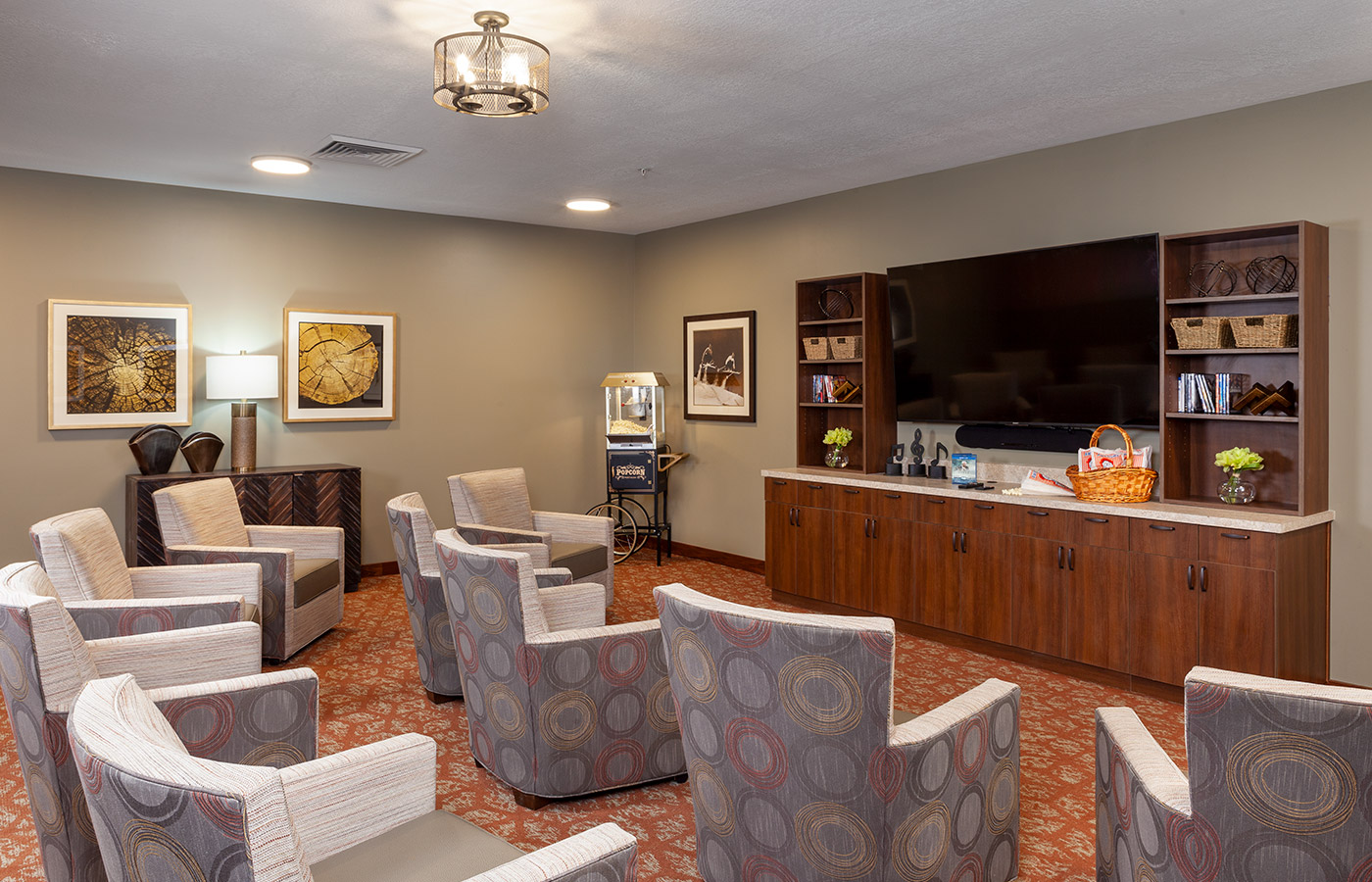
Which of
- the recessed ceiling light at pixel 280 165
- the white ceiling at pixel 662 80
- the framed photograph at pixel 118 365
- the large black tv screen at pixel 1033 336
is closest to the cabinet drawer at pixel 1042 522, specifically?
the large black tv screen at pixel 1033 336

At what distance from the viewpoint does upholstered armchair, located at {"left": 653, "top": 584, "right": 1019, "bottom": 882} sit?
79.0 inches

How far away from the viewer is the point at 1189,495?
15.4 ft

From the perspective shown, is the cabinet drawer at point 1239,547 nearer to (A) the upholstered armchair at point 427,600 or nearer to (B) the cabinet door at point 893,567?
(B) the cabinet door at point 893,567

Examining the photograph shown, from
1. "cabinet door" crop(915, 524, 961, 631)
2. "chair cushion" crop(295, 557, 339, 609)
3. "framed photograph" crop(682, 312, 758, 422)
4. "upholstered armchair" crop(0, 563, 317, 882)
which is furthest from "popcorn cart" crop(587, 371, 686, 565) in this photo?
"upholstered armchair" crop(0, 563, 317, 882)

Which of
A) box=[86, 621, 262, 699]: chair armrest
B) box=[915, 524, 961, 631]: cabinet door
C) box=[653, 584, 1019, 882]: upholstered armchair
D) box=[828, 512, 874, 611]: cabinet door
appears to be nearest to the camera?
box=[653, 584, 1019, 882]: upholstered armchair

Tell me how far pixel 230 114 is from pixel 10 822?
3.31 meters

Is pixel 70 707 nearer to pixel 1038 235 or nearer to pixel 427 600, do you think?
pixel 427 600

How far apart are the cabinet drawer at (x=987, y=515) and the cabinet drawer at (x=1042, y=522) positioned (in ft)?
0.13

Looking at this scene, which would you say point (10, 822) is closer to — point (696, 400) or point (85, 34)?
point (85, 34)

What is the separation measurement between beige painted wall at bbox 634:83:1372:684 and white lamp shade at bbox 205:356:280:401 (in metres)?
3.32

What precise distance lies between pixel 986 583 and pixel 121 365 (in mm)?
5659

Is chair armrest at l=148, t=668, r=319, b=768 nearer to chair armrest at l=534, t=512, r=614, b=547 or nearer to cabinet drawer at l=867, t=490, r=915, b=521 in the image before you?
chair armrest at l=534, t=512, r=614, b=547

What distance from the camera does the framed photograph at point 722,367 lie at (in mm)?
7309

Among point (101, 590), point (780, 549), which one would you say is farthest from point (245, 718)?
point (780, 549)
